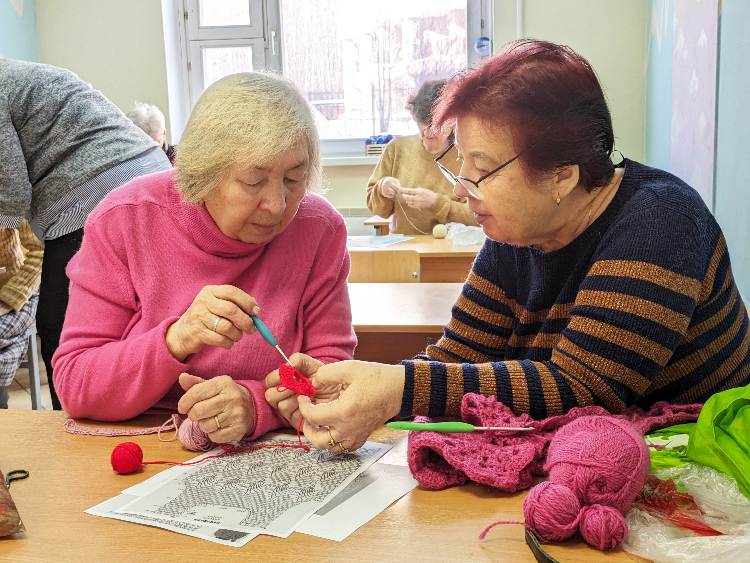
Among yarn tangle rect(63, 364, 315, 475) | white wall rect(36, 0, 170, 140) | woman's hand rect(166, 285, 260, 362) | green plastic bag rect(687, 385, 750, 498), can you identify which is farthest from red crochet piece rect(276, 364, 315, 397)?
white wall rect(36, 0, 170, 140)

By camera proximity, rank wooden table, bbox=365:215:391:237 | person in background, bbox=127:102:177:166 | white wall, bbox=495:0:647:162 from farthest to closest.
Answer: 1. white wall, bbox=495:0:647:162
2. person in background, bbox=127:102:177:166
3. wooden table, bbox=365:215:391:237

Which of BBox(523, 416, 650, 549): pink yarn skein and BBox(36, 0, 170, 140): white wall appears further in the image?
BBox(36, 0, 170, 140): white wall

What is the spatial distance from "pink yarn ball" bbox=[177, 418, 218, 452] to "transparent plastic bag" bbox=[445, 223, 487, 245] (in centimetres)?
262

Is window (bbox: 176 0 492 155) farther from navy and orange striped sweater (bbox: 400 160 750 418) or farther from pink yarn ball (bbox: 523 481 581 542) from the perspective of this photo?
pink yarn ball (bbox: 523 481 581 542)

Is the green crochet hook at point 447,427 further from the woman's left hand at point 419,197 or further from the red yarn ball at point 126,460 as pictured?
the woman's left hand at point 419,197

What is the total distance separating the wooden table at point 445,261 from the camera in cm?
345

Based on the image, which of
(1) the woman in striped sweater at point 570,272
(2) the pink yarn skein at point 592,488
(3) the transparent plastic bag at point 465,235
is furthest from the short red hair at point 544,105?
(3) the transparent plastic bag at point 465,235

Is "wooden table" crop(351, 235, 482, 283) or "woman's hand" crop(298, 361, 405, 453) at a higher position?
"woman's hand" crop(298, 361, 405, 453)

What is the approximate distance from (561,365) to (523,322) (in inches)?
9.8

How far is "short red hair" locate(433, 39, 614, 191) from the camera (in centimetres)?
116

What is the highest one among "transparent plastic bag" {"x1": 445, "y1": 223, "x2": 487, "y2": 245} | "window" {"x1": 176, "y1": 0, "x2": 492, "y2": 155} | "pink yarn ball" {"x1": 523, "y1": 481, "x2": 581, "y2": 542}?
"window" {"x1": 176, "y1": 0, "x2": 492, "y2": 155}

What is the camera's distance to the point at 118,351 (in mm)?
1324

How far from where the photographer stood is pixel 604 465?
88 centimetres

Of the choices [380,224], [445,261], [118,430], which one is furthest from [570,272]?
[380,224]
